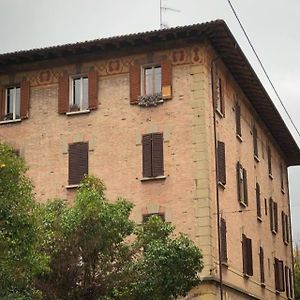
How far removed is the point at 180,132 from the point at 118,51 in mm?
4043

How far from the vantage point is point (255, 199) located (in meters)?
34.7

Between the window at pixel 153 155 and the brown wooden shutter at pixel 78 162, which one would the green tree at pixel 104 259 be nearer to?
the window at pixel 153 155

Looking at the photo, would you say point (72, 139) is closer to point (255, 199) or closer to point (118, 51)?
point (118, 51)

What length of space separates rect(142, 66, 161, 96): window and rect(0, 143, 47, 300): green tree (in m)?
12.1

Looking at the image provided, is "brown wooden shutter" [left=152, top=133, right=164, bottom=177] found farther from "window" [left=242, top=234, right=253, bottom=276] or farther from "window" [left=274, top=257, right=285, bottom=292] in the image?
"window" [left=274, top=257, right=285, bottom=292]

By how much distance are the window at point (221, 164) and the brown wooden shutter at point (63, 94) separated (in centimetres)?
586

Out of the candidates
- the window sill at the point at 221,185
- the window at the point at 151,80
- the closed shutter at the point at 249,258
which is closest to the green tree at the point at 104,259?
the window sill at the point at 221,185

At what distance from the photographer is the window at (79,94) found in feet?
97.2

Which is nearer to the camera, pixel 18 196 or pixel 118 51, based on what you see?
pixel 18 196

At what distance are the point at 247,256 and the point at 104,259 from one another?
1149 cm

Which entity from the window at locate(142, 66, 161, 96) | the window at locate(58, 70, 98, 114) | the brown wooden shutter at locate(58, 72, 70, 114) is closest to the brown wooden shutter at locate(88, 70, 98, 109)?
the window at locate(58, 70, 98, 114)

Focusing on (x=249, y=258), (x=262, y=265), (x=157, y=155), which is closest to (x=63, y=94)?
(x=157, y=155)

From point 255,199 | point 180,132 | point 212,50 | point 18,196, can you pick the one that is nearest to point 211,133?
point 180,132

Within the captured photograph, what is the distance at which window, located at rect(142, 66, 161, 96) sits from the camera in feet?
94.0
